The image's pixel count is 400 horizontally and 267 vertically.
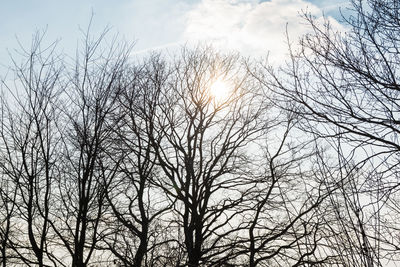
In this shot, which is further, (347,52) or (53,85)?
(53,85)

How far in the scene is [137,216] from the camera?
1136 cm

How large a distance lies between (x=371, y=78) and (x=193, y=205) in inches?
315

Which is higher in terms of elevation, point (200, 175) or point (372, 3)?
point (200, 175)

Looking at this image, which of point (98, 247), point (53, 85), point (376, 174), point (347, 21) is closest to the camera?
point (376, 174)

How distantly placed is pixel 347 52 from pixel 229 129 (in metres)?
8.50

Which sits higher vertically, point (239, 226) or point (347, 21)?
point (347, 21)

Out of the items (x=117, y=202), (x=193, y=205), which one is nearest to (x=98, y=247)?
(x=117, y=202)

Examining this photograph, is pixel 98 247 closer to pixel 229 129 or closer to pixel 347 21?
pixel 229 129

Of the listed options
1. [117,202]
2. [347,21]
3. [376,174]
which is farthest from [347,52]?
[117,202]

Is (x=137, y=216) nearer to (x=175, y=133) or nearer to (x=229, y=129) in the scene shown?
(x=175, y=133)

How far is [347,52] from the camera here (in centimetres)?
387

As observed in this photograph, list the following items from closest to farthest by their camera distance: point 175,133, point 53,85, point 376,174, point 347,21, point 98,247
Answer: point 376,174
point 347,21
point 53,85
point 98,247
point 175,133

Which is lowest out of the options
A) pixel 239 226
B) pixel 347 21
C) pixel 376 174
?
pixel 376 174

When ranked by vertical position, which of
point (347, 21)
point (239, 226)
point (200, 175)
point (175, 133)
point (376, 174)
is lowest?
point (376, 174)
